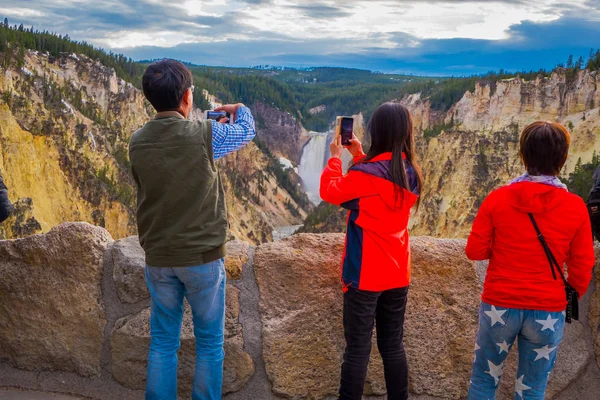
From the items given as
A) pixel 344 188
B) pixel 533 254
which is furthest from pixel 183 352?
pixel 533 254

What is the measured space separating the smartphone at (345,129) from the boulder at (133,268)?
70cm

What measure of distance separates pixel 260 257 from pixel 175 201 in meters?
0.69

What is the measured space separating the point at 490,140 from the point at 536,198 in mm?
43784

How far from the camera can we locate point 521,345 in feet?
7.19

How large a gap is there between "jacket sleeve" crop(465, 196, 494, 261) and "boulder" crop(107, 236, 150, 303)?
1.39 metres

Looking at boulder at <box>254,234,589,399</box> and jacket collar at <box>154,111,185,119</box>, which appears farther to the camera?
boulder at <box>254,234,589,399</box>

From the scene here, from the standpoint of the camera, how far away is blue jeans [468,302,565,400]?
83.4 inches

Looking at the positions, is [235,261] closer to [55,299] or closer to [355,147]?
[355,147]

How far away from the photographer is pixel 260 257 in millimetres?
2699

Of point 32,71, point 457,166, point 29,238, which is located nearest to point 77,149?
point 32,71

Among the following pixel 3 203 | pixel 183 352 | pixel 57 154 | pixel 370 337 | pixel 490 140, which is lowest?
pixel 57 154

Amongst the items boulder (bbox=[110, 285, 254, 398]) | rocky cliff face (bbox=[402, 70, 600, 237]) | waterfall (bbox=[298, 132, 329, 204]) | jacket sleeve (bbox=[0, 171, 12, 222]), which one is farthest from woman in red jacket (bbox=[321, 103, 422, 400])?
waterfall (bbox=[298, 132, 329, 204])

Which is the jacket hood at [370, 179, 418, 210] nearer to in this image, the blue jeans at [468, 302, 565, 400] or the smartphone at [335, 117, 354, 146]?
the smartphone at [335, 117, 354, 146]

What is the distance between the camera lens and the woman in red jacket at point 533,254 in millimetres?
2104
